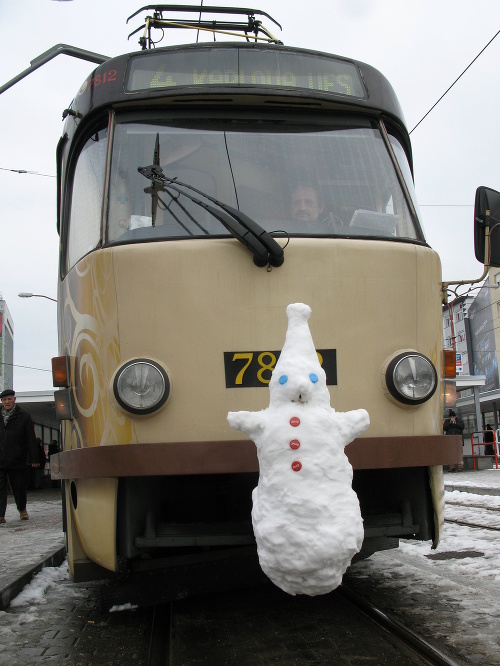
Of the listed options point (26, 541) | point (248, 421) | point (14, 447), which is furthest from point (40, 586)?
point (14, 447)

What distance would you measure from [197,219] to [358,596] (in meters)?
2.83

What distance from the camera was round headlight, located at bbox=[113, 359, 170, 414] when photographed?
363 cm

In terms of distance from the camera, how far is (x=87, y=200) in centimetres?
448

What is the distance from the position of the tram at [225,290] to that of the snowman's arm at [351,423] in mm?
481

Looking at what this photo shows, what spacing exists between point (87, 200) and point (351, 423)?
2.25 meters

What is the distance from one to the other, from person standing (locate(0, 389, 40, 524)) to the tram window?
19.7ft

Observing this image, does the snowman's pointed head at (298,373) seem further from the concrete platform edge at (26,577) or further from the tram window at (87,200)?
the concrete platform edge at (26,577)

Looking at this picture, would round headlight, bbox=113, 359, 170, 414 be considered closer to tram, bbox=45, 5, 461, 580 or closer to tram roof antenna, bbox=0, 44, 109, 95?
tram, bbox=45, 5, 461, 580

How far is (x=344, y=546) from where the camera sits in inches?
114

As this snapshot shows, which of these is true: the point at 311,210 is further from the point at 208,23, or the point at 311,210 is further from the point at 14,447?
the point at 14,447

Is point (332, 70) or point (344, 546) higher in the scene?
point (332, 70)

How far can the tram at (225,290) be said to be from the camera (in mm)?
3713

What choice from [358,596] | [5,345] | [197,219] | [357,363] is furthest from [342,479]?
[5,345]

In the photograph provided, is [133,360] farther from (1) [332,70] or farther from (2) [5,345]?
(2) [5,345]
